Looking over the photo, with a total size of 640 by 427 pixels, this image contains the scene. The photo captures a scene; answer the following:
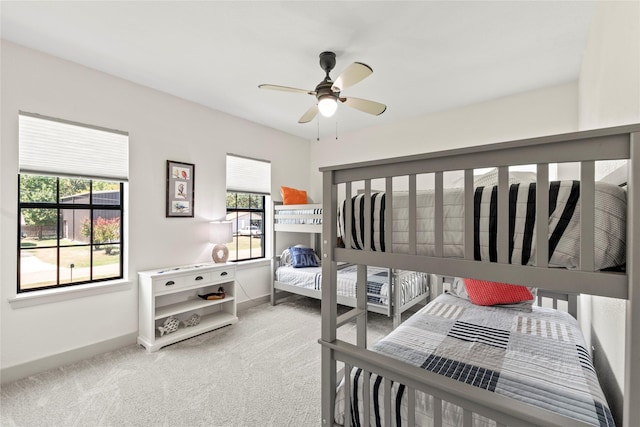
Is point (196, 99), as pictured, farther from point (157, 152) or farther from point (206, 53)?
point (206, 53)

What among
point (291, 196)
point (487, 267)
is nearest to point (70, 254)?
point (291, 196)

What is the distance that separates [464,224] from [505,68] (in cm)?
235

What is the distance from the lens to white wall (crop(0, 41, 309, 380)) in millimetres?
2189

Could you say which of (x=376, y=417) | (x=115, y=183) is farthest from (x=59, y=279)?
(x=376, y=417)

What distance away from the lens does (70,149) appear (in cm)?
246

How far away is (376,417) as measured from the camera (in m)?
1.28

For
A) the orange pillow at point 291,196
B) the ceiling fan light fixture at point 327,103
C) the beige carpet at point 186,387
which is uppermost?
the ceiling fan light fixture at point 327,103

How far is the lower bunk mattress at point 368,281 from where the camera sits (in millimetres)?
3080

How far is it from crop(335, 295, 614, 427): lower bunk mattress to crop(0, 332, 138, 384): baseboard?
2.45m

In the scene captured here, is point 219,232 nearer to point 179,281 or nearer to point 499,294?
point 179,281

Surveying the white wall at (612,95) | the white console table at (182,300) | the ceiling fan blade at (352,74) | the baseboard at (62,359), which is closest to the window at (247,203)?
the white console table at (182,300)

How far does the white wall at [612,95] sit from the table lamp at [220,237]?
10.7 feet

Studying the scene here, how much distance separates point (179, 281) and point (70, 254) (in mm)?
952

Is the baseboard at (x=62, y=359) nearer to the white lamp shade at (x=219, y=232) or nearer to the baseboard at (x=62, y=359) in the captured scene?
the baseboard at (x=62, y=359)
